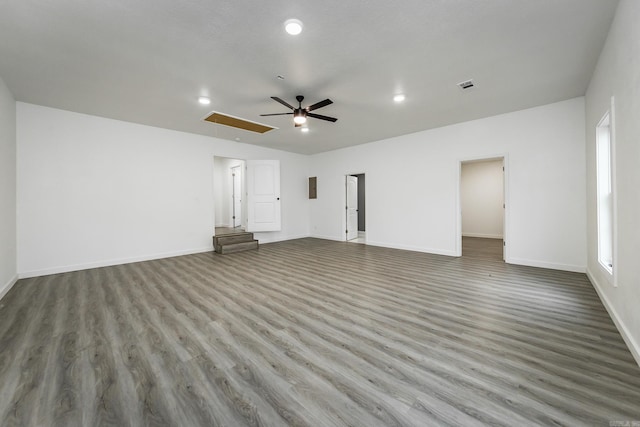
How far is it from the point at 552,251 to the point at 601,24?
3379mm

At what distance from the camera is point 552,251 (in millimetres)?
4316

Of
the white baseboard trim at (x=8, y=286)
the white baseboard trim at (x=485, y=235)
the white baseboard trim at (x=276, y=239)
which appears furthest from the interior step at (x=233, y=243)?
the white baseboard trim at (x=485, y=235)

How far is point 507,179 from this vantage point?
4734 mm

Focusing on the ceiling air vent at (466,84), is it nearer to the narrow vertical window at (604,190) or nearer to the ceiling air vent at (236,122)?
the narrow vertical window at (604,190)

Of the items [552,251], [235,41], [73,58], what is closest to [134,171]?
[73,58]

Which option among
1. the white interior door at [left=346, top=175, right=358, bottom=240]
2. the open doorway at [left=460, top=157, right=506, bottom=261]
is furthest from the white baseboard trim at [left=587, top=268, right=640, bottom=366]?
the white interior door at [left=346, top=175, right=358, bottom=240]

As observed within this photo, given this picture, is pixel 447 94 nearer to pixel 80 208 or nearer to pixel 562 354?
pixel 562 354

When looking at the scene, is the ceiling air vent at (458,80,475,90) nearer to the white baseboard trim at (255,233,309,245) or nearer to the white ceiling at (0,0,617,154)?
the white ceiling at (0,0,617,154)

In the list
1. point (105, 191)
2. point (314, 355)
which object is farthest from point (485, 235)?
point (105, 191)

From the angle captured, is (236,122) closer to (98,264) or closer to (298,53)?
(298,53)

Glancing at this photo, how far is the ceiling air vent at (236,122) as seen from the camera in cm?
477

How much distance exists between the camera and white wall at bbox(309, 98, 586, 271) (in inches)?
163

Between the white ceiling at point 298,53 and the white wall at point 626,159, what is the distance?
285 millimetres

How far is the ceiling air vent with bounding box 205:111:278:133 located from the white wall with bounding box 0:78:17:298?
8.57 ft
